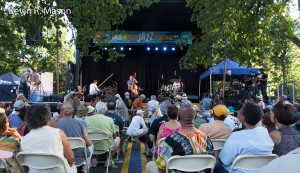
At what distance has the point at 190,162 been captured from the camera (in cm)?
335

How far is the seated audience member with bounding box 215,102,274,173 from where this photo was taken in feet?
11.6

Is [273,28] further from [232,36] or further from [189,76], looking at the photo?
[189,76]

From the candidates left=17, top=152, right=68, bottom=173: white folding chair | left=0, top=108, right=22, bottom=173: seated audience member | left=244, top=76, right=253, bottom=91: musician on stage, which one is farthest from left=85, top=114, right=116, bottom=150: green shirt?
left=244, top=76, right=253, bottom=91: musician on stage

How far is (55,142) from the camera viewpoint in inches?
140

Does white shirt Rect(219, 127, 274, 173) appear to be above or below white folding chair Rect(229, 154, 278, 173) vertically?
above

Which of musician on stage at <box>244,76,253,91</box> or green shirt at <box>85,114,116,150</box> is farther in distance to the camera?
musician on stage at <box>244,76,253,91</box>

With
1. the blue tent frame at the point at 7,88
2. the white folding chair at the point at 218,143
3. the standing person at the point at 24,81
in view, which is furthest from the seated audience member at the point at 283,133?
the blue tent frame at the point at 7,88

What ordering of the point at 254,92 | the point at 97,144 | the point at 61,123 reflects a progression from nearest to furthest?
the point at 61,123, the point at 97,144, the point at 254,92

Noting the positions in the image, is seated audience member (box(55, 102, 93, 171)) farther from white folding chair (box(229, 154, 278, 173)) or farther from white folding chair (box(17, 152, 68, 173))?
white folding chair (box(229, 154, 278, 173))

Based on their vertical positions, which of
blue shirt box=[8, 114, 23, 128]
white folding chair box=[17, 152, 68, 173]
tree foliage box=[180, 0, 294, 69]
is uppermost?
tree foliage box=[180, 0, 294, 69]

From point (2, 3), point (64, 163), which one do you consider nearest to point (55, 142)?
point (64, 163)

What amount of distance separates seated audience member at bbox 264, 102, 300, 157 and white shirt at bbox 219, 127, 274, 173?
25cm

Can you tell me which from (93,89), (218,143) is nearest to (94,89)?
(93,89)

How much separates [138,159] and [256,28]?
533cm
